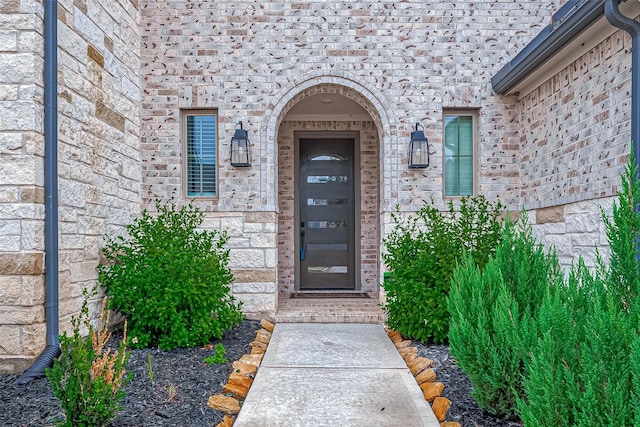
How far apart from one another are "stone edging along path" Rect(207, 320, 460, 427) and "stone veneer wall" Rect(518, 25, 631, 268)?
1647 mm

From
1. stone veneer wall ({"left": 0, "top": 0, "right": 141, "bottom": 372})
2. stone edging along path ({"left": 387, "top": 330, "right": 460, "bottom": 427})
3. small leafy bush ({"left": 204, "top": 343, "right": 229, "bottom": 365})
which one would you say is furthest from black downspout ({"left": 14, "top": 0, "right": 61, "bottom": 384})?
stone edging along path ({"left": 387, "top": 330, "right": 460, "bottom": 427})

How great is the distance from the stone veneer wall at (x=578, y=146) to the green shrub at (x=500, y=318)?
4.58ft

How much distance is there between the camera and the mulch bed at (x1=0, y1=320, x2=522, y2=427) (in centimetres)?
254

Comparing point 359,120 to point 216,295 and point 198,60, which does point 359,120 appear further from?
point 216,295

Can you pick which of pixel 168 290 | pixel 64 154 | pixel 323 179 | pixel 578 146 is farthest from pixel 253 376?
pixel 323 179

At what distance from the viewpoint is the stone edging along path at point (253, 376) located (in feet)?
8.75

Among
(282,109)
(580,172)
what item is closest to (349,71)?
(282,109)

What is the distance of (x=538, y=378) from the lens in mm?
1755

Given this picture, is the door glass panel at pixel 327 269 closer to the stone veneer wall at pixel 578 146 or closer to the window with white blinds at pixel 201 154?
the window with white blinds at pixel 201 154

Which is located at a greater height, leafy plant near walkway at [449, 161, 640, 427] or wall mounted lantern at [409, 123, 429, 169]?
wall mounted lantern at [409, 123, 429, 169]

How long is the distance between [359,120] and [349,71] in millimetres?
1614

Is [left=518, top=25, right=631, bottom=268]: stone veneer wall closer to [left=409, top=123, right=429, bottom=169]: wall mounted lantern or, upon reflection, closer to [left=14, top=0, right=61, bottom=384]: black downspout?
[left=409, top=123, right=429, bottom=169]: wall mounted lantern

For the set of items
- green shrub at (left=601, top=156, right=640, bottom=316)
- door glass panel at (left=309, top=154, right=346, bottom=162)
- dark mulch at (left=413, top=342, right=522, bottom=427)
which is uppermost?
door glass panel at (left=309, top=154, right=346, bottom=162)

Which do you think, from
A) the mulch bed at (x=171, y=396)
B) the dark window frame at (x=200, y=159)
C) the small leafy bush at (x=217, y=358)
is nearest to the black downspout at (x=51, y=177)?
the mulch bed at (x=171, y=396)
